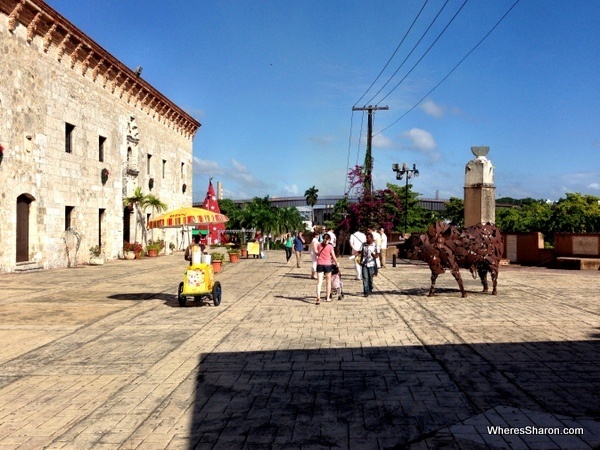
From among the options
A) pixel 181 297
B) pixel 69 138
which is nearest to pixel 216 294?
pixel 181 297

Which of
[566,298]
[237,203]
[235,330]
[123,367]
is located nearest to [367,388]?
[123,367]

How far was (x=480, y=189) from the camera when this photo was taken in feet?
71.1

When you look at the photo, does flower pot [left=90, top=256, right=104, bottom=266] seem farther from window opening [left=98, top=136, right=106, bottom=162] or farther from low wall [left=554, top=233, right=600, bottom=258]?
low wall [left=554, top=233, right=600, bottom=258]

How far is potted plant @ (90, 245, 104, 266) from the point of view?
26844 mm

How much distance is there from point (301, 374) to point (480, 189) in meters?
16.8

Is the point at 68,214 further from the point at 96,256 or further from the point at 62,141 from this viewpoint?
the point at 62,141

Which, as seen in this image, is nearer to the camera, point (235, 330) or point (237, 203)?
point (235, 330)

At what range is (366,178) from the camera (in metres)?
37.8

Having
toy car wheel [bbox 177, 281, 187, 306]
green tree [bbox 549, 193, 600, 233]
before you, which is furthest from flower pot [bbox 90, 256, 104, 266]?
green tree [bbox 549, 193, 600, 233]

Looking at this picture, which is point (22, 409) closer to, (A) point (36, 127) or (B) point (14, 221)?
(B) point (14, 221)

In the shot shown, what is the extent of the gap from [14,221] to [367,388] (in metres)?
18.7

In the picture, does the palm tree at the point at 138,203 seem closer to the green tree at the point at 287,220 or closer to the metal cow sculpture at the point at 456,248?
the metal cow sculpture at the point at 456,248

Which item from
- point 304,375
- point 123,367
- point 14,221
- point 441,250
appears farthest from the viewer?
point 14,221

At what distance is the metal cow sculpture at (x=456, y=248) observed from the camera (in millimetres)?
13742
